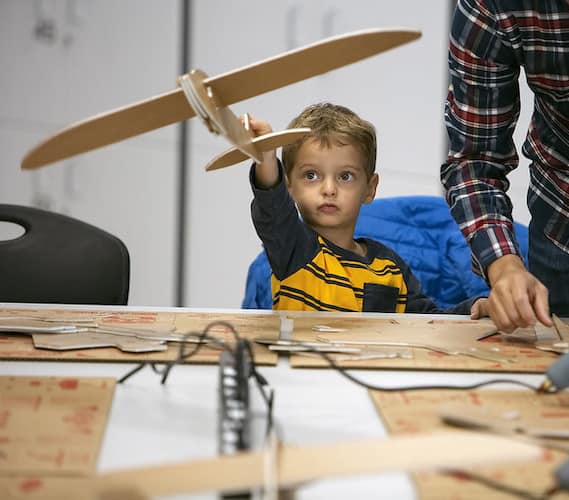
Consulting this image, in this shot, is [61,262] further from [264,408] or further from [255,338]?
[264,408]

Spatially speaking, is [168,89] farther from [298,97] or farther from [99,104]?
[298,97]

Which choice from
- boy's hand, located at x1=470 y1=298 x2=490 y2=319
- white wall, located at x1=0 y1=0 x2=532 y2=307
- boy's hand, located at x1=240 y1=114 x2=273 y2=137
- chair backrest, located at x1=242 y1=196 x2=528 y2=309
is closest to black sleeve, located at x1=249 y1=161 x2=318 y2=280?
boy's hand, located at x1=240 y1=114 x2=273 y2=137

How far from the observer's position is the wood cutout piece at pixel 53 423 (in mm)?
673

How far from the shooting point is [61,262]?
1.66 metres

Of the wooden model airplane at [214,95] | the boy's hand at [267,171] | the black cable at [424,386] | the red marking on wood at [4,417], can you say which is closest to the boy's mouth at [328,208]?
the boy's hand at [267,171]

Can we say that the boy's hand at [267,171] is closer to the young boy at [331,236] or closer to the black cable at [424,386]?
the young boy at [331,236]

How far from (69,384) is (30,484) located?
0.26 metres

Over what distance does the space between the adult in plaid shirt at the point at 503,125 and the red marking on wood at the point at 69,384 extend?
63 centimetres

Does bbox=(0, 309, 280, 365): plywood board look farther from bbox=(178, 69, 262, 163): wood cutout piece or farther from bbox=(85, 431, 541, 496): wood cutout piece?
bbox=(85, 431, 541, 496): wood cutout piece

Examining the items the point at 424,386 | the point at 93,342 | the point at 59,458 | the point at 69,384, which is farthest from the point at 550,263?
the point at 59,458

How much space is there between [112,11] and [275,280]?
173cm

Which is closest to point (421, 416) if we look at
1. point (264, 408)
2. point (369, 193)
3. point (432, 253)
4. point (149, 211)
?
point (264, 408)

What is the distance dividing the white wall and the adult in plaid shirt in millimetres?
1557

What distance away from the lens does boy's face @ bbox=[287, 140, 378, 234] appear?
1621mm
